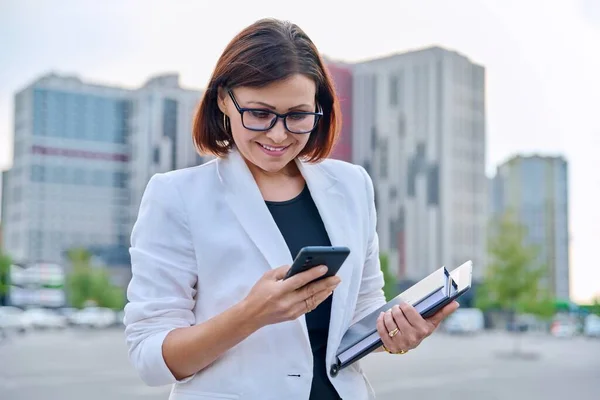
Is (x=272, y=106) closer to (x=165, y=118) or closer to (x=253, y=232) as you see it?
(x=253, y=232)

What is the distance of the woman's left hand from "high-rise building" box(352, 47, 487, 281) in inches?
1801

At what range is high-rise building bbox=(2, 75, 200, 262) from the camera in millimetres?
54250

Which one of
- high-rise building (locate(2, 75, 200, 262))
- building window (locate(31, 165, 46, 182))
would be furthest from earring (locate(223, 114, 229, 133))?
building window (locate(31, 165, 46, 182))

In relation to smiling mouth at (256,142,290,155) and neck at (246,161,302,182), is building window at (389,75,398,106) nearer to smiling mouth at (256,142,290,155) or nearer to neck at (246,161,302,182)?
neck at (246,161,302,182)

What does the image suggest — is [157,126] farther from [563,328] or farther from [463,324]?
[563,328]

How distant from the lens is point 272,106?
122cm

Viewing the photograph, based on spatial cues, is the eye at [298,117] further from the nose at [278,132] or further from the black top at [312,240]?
the black top at [312,240]

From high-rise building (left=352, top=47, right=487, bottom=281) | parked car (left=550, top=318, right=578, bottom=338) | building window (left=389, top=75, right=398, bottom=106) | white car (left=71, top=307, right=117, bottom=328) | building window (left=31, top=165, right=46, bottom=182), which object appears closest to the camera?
white car (left=71, top=307, right=117, bottom=328)

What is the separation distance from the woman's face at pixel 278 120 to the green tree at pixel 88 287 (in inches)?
1830

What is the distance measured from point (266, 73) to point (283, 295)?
33 cm

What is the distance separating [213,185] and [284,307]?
0.30m

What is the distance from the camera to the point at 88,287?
153ft

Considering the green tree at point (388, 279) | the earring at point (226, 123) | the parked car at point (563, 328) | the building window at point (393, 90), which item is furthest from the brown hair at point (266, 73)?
the building window at point (393, 90)

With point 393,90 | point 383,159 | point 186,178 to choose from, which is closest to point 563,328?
point 383,159
